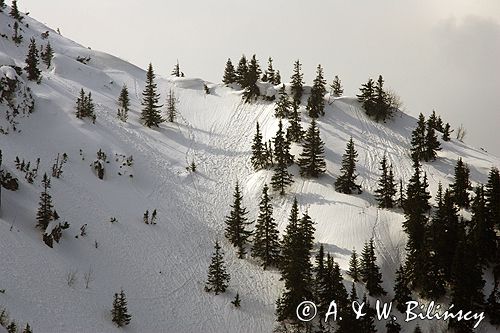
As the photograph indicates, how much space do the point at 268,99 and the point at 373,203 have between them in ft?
107

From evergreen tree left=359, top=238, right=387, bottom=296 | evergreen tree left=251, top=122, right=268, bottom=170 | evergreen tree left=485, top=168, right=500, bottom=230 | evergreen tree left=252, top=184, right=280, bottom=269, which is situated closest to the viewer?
evergreen tree left=359, top=238, right=387, bottom=296

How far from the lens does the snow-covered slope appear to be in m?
29.5

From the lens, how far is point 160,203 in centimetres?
4809

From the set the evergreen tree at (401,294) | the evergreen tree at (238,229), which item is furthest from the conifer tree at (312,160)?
the evergreen tree at (401,294)

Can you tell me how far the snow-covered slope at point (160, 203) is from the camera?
2955 cm

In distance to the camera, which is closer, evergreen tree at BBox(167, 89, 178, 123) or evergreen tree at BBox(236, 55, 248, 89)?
evergreen tree at BBox(167, 89, 178, 123)

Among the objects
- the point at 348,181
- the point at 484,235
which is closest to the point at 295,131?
the point at 348,181

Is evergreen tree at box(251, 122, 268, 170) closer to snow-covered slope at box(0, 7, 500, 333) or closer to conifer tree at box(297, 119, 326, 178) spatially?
snow-covered slope at box(0, 7, 500, 333)

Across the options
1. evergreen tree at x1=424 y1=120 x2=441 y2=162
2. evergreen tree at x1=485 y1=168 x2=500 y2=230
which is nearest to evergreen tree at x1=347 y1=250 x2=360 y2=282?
evergreen tree at x1=485 y1=168 x2=500 y2=230

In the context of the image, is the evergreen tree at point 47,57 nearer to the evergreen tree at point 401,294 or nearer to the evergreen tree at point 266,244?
the evergreen tree at point 266,244

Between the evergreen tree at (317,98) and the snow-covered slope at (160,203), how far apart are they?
177 centimetres

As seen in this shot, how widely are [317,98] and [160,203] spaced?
37187 millimetres

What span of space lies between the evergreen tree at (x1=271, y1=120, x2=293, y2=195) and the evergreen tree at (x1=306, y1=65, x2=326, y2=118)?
47.8 ft

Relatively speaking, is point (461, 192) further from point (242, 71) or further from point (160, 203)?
point (242, 71)
